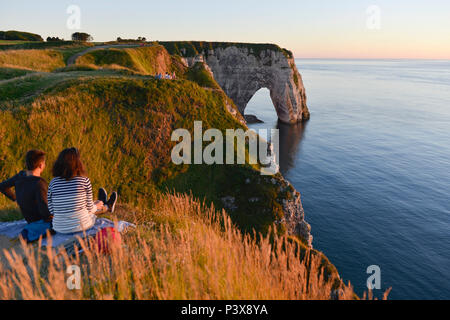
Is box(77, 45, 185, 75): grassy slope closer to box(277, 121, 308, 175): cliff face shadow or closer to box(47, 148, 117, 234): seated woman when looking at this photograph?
box(47, 148, 117, 234): seated woman

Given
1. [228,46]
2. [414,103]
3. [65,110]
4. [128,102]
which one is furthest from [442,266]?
[414,103]

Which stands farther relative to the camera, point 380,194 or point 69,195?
point 380,194

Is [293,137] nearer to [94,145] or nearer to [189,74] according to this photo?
[189,74]

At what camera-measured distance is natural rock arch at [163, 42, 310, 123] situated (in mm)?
89125

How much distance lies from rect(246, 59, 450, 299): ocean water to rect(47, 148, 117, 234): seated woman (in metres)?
26.3

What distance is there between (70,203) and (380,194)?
4597 cm

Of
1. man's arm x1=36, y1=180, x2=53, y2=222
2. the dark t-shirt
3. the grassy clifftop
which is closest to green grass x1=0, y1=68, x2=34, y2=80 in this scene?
the dark t-shirt

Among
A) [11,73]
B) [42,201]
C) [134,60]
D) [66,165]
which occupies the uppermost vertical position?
[134,60]

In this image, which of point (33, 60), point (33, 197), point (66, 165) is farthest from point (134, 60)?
point (66, 165)

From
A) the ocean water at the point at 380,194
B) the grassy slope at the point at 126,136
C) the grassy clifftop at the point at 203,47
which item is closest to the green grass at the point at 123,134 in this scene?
the grassy slope at the point at 126,136

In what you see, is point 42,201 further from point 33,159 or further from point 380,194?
point 380,194

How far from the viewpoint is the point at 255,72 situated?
93500mm

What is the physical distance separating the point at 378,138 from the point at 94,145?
74.6 metres

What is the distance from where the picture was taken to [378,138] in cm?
7069
